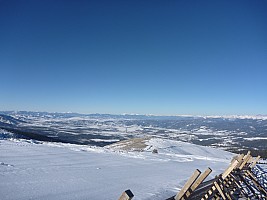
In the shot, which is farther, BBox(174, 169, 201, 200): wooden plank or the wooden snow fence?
the wooden snow fence

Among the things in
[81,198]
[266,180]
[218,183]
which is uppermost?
[218,183]

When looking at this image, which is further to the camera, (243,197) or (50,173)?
(50,173)

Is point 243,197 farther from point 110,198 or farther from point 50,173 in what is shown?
point 50,173

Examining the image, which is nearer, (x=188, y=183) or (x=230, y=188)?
(x=188, y=183)

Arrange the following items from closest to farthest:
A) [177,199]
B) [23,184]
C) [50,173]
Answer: [177,199] < [23,184] < [50,173]

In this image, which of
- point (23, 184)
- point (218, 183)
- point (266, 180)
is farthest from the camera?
point (266, 180)

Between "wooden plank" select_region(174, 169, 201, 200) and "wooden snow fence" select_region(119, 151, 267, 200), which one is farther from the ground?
"wooden plank" select_region(174, 169, 201, 200)

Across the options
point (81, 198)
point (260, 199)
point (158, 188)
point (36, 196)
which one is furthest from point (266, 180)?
point (36, 196)

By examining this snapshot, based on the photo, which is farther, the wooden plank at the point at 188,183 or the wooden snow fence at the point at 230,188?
the wooden snow fence at the point at 230,188

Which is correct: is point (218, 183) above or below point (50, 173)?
above

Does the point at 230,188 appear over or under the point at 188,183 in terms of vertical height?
under

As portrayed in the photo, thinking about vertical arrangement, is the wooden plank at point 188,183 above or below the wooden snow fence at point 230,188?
above
